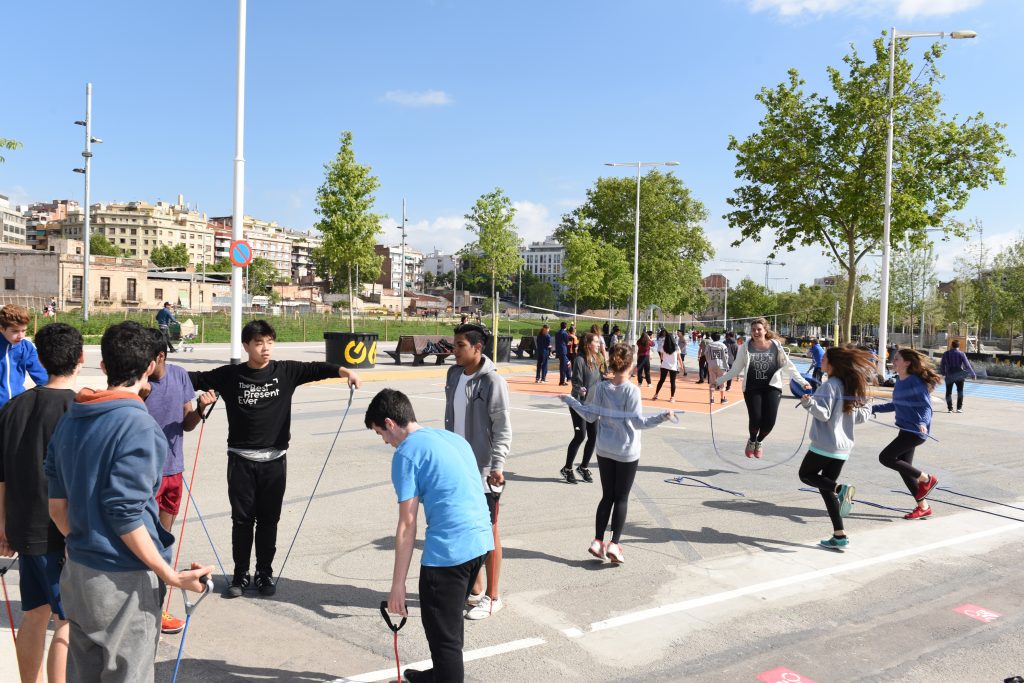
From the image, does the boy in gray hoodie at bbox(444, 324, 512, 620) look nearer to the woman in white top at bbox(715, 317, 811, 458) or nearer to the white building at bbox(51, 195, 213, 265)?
the woman in white top at bbox(715, 317, 811, 458)

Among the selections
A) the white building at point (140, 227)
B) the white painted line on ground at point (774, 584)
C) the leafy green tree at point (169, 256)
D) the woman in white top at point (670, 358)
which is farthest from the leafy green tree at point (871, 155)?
the white building at point (140, 227)

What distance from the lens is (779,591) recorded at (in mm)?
5352

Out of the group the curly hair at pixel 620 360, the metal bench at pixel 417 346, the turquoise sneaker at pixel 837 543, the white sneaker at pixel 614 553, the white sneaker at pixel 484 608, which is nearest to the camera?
the white sneaker at pixel 484 608

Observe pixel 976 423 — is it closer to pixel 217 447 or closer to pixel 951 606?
pixel 951 606

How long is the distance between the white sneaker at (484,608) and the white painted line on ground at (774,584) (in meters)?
0.50

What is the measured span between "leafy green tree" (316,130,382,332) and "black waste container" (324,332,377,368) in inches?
160

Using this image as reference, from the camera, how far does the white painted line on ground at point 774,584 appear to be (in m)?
4.71

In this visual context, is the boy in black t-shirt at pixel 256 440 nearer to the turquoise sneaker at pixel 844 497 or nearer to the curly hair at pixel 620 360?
the curly hair at pixel 620 360

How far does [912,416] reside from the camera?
7.40m

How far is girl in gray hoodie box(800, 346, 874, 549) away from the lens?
6.38 metres

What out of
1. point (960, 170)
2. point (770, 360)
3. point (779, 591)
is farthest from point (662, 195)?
point (779, 591)

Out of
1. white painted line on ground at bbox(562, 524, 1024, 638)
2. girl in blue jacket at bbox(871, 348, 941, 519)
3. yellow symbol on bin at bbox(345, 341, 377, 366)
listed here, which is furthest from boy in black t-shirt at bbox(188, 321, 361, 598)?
yellow symbol on bin at bbox(345, 341, 377, 366)

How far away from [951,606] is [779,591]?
1.11m

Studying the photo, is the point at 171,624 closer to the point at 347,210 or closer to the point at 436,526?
the point at 436,526
